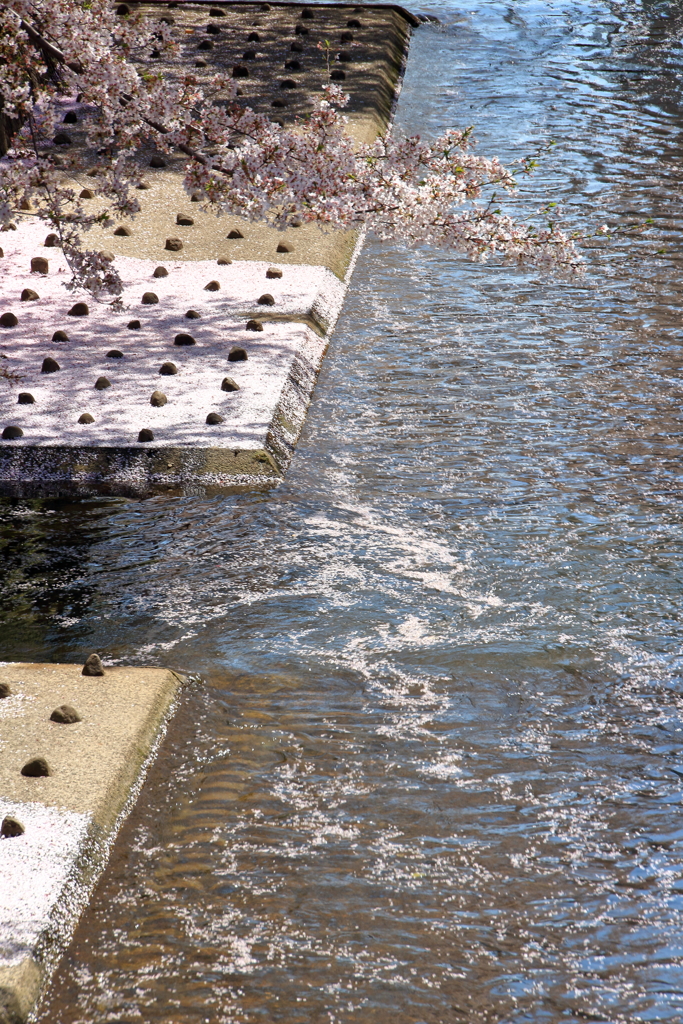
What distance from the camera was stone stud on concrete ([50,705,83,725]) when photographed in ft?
14.8

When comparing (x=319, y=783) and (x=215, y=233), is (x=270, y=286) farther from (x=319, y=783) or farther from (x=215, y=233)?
(x=319, y=783)

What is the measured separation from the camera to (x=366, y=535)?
620 cm

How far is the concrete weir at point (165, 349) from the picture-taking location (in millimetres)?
6785

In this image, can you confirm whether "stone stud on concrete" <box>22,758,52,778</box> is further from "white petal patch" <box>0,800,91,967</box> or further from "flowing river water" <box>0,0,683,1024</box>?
"flowing river water" <box>0,0,683,1024</box>

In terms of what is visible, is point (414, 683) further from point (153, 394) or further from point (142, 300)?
point (142, 300)

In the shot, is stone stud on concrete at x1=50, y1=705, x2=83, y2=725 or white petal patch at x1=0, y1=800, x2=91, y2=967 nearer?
white petal patch at x1=0, y1=800, x2=91, y2=967

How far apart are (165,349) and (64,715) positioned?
4190 millimetres

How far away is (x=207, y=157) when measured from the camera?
255 inches

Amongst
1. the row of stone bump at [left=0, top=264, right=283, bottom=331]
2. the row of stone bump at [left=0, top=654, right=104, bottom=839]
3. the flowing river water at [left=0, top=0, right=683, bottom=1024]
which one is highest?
the row of stone bump at [left=0, top=264, right=283, bottom=331]

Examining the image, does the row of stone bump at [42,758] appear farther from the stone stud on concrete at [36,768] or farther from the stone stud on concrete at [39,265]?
the stone stud on concrete at [39,265]

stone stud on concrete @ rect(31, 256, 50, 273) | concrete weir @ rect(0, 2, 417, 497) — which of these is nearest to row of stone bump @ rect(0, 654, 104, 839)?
concrete weir @ rect(0, 2, 417, 497)

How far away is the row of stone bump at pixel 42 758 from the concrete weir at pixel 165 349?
6.29ft

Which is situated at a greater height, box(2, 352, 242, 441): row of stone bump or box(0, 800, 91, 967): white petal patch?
box(2, 352, 242, 441): row of stone bump

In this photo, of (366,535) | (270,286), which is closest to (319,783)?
(366,535)
